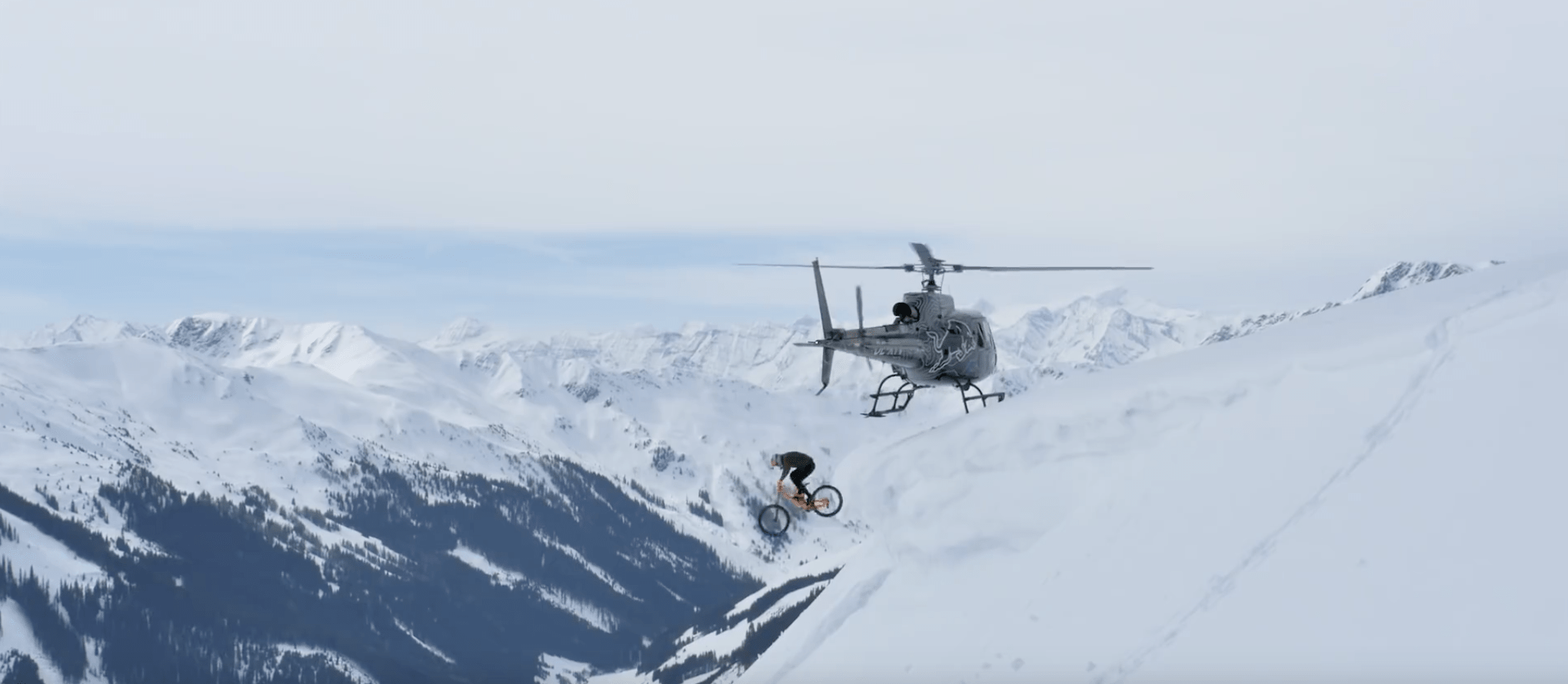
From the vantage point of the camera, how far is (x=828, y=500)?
116 ft

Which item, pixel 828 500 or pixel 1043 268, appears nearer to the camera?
pixel 828 500

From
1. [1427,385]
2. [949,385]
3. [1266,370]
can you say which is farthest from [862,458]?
[949,385]

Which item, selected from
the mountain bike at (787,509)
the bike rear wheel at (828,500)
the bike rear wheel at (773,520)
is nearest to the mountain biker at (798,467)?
the mountain bike at (787,509)

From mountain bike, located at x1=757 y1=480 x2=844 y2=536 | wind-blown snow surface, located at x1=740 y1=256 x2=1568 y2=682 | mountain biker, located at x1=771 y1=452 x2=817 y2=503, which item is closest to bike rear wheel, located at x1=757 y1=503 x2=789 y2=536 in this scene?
mountain bike, located at x1=757 y1=480 x2=844 y2=536

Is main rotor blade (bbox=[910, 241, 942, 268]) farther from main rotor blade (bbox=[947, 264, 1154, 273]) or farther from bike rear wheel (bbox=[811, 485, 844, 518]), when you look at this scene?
bike rear wheel (bbox=[811, 485, 844, 518])

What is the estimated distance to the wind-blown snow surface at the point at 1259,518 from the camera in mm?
17250

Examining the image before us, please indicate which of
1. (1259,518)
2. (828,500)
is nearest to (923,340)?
(828,500)

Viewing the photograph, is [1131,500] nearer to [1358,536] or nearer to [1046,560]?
[1046,560]

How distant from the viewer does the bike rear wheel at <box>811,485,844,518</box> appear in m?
33.8

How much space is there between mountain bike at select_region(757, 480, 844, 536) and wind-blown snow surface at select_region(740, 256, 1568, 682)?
7194mm

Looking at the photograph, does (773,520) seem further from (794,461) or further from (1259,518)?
(1259,518)

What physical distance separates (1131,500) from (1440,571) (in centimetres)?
544

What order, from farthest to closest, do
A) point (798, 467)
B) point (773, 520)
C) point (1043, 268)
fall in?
1. point (1043, 268)
2. point (773, 520)
3. point (798, 467)

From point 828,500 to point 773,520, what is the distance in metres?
1.71
